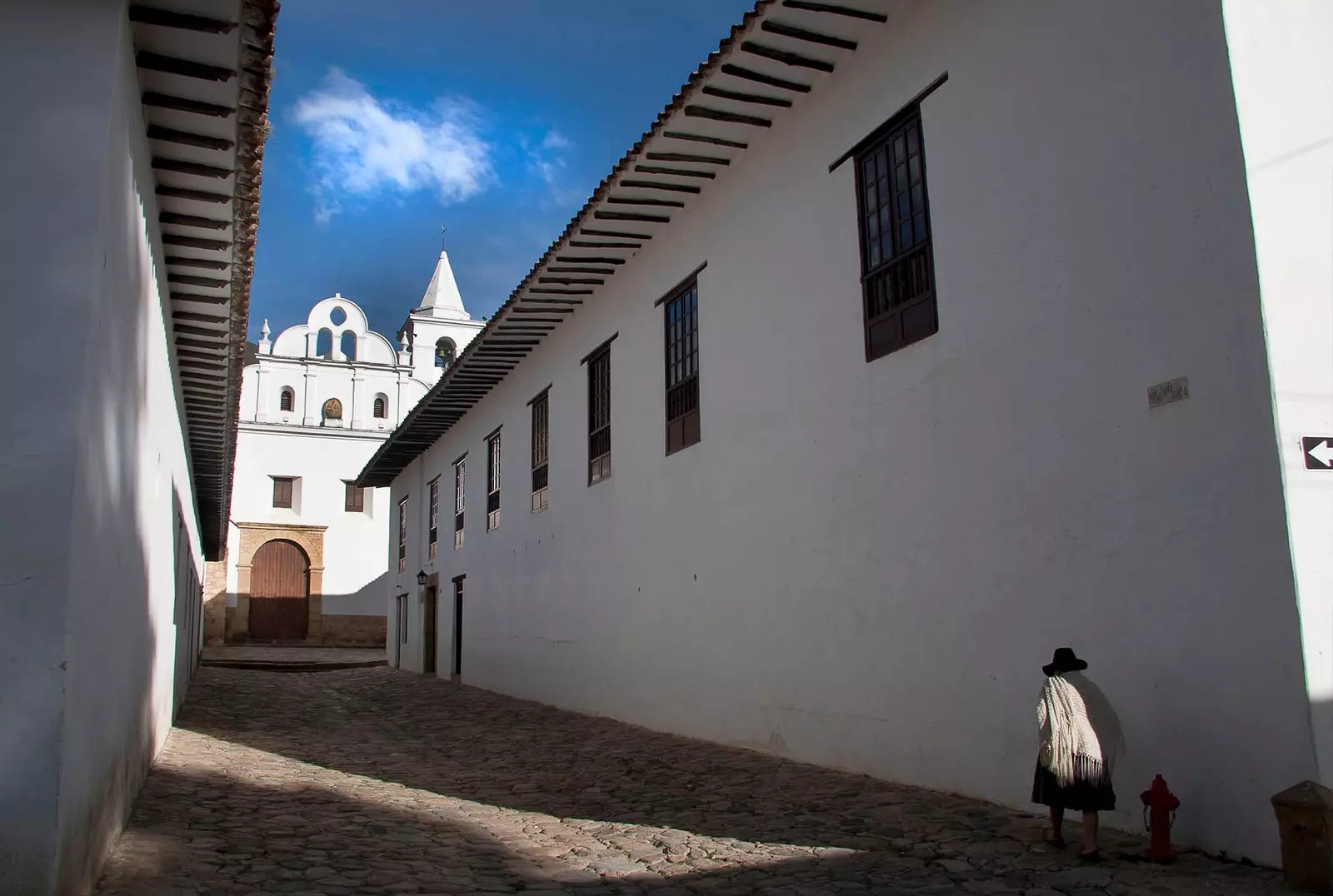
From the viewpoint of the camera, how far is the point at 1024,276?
616cm

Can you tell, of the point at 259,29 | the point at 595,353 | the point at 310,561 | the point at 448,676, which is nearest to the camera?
the point at 259,29

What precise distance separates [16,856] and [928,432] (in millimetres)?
5177

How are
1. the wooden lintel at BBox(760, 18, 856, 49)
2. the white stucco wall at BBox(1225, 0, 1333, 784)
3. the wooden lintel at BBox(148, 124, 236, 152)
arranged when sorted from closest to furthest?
the white stucco wall at BBox(1225, 0, 1333, 784), the wooden lintel at BBox(148, 124, 236, 152), the wooden lintel at BBox(760, 18, 856, 49)

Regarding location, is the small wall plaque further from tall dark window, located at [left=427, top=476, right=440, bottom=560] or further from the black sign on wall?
tall dark window, located at [left=427, top=476, right=440, bottom=560]

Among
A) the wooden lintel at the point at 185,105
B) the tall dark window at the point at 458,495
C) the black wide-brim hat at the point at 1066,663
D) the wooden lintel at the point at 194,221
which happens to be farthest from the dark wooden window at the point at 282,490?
the black wide-brim hat at the point at 1066,663

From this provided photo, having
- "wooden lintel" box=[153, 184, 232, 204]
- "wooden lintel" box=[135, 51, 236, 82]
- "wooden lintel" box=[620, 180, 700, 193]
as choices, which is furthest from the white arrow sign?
"wooden lintel" box=[620, 180, 700, 193]

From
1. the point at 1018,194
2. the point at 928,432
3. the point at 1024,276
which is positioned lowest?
the point at 928,432

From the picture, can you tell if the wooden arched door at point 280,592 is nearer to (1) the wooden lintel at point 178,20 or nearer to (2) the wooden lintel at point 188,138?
(2) the wooden lintel at point 188,138

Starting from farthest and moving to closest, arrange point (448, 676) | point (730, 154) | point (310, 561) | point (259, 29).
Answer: point (310, 561)
point (448, 676)
point (730, 154)
point (259, 29)

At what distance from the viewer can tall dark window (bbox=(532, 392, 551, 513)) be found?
48.4 feet

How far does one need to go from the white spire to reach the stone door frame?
8330 millimetres

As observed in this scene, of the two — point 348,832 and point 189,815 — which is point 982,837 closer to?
point 348,832

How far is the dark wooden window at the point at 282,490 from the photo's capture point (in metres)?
32.3

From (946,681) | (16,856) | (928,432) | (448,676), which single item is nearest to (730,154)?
(928,432)
